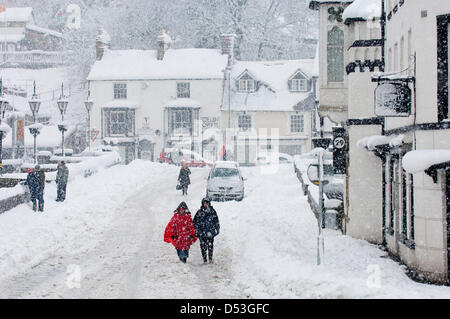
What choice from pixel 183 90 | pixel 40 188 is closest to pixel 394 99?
pixel 40 188

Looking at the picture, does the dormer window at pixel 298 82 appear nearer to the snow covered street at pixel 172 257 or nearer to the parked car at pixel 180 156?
the parked car at pixel 180 156

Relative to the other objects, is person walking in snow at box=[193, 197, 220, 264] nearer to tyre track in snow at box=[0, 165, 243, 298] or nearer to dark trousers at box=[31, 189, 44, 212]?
tyre track in snow at box=[0, 165, 243, 298]

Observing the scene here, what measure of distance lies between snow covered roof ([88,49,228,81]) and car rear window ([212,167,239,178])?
2679cm

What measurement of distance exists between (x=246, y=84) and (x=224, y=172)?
28082mm

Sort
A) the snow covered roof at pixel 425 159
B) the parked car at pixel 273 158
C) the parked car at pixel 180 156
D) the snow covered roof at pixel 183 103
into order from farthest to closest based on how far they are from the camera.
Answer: the snow covered roof at pixel 183 103 → the parked car at pixel 180 156 → the parked car at pixel 273 158 → the snow covered roof at pixel 425 159

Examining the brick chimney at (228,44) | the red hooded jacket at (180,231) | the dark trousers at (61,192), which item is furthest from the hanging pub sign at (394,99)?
the brick chimney at (228,44)

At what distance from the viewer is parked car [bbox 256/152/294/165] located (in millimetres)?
48719

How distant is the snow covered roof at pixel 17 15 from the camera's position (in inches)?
2869

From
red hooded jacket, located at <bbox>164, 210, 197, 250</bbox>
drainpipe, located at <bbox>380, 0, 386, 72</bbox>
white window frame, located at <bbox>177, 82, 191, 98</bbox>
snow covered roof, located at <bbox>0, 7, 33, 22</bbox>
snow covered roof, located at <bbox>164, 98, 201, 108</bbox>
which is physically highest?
snow covered roof, located at <bbox>0, 7, 33, 22</bbox>

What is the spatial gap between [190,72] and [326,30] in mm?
33907

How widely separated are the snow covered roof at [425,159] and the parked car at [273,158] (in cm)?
3654

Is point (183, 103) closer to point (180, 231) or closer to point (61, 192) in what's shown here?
point (61, 192)

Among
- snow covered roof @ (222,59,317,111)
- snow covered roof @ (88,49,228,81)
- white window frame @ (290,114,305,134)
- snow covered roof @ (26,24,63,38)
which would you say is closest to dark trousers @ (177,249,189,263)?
snow covered roof @ (222,59,317,111)
